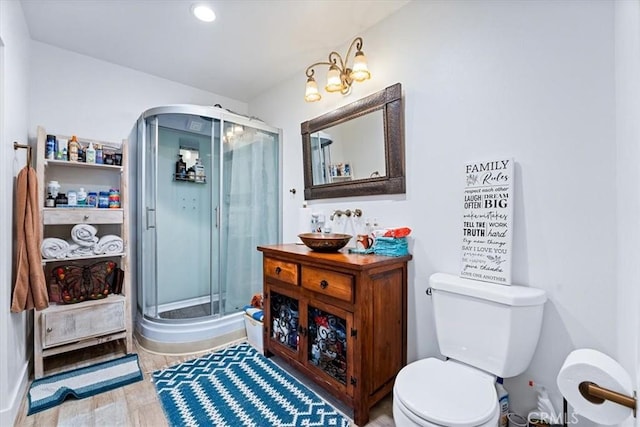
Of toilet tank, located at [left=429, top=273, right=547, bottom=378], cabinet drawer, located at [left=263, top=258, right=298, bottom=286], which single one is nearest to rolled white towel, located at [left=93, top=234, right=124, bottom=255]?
cabinet drawer, located at [left=263, top=258, right=298, bottom=286]

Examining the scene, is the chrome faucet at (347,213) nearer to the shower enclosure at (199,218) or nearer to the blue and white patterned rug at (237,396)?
the shower enclosure at (199,218)

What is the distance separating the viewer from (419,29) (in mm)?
1790

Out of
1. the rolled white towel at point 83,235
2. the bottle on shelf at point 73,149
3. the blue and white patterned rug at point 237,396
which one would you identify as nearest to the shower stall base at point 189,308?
the blue and white patterned rug at point 237,396

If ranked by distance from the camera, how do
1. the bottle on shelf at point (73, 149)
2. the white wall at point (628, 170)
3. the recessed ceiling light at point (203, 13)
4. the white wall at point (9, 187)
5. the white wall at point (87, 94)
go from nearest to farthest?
the white wall at point (628, 170)
the white wall at point (9, 187)
the recessed ceiling light at point (203, 13)
the bottle on shelf at point (73, 149)
the white wall at point (87, 94)

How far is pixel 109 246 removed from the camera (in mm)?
2238

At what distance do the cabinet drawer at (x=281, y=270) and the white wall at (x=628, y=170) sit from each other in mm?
1498

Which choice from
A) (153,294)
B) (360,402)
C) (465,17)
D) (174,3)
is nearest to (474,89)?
(465,17)

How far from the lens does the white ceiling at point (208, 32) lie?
1.85 m

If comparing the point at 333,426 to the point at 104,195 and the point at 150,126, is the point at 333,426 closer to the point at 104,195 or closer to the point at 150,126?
the point at 104,195

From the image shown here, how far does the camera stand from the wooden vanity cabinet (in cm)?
152

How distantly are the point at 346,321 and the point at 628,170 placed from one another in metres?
1.30

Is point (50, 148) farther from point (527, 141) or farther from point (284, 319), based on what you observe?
point (527, 141)

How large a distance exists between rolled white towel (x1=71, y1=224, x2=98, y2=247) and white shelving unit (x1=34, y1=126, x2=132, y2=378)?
4 centimetres

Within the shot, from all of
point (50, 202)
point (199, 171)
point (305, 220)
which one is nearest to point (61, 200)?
point (50, 202)
